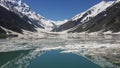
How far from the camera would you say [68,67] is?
32.5m

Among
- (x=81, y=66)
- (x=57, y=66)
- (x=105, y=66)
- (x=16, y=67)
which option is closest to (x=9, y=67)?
(x=16, y=67)

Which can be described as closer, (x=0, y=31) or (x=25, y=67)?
(x=25, y=67)

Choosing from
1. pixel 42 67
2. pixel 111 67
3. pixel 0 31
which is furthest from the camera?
pixel 0 31

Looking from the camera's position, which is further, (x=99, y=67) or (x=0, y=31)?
(x=0, y=31)

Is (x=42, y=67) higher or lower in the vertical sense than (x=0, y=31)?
lower

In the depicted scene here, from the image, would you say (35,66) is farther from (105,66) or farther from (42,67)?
(105,66)

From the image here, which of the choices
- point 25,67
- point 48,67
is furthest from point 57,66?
point 25,67

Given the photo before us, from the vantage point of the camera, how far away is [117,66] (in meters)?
31.3

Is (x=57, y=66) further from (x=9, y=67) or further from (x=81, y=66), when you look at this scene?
(x=9, y=67)

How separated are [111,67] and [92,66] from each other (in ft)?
9.68

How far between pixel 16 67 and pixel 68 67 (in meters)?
6.46

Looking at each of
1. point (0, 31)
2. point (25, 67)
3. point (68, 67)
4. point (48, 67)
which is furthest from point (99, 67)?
point (0, 31)

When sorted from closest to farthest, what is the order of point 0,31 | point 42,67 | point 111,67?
1. point 111,67
2. point 42,67
3. point 0,31

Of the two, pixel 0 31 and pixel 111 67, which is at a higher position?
pixel 0 31
